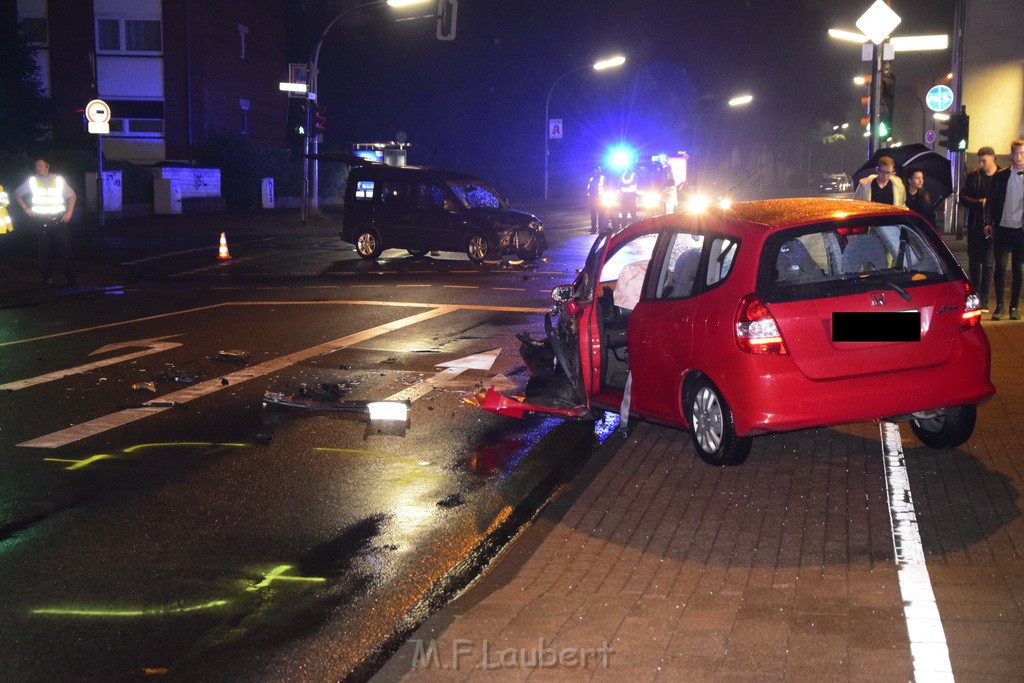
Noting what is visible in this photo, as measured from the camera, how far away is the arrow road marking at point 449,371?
10.4 metres

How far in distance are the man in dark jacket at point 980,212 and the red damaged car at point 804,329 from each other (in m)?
6.11

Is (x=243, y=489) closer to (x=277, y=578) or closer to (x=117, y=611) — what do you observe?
(x=277, y=578)

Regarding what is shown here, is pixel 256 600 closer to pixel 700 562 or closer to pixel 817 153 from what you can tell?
pixel 700 562

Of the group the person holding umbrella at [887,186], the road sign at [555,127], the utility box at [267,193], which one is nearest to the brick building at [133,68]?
the utility box at [267,193]

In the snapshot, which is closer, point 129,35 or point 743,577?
point 743,577

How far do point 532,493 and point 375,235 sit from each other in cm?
1923

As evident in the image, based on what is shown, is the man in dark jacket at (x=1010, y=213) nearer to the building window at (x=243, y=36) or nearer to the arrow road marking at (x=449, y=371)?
the arrow road marking at (x=449, y=371)

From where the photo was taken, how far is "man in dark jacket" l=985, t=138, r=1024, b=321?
1282 cm

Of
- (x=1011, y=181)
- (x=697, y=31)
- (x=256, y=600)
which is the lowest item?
(x=256, y=600)

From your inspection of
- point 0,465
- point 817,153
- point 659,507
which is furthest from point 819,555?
point 817,153

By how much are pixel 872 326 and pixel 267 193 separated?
1757 inches

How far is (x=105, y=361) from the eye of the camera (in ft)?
39.9

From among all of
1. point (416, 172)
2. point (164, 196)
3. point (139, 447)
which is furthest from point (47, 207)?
point (164, 196)

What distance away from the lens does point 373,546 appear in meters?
6.26
